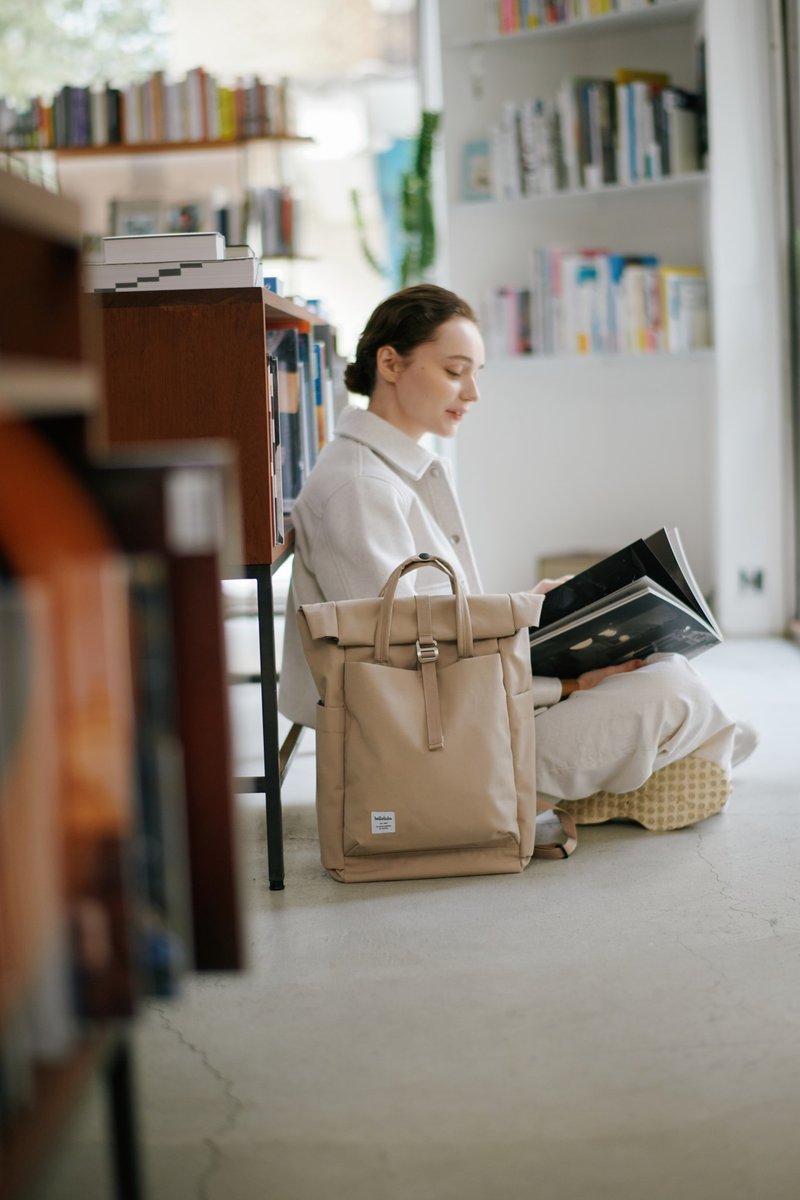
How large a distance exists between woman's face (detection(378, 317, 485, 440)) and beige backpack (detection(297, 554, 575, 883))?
0.47 meters

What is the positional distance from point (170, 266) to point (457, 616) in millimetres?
680

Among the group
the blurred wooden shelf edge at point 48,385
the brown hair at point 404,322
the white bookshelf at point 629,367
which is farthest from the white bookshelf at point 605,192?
the blurred wooden shelf edge at point 48,385

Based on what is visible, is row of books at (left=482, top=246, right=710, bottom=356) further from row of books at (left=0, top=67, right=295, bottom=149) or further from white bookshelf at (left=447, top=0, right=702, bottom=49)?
row of books at (left=0, top=67, right=295, bottom=149)

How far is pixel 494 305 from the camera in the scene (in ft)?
15.0

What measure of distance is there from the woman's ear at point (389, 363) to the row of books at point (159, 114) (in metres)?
3.26

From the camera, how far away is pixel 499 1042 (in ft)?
4.83

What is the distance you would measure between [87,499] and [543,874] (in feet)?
4.54

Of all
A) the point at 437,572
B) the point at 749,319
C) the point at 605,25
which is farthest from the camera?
the point at 605,25

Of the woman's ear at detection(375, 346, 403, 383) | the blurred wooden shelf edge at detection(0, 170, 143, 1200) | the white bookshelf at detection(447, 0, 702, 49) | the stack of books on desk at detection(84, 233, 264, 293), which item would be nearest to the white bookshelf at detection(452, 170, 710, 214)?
the white bookshelf at detection(447, 0, 702, 49)

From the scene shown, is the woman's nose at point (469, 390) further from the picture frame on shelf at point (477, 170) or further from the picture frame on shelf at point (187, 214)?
the picture frame on shelf at point (187, 214)

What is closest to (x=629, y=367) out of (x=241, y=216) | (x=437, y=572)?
(x=241, y=216)

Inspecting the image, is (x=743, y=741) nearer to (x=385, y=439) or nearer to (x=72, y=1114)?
(x=385, y=439)

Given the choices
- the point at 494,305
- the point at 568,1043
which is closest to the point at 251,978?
the point at 568,1043

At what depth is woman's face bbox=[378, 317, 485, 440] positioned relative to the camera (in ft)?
7.71
